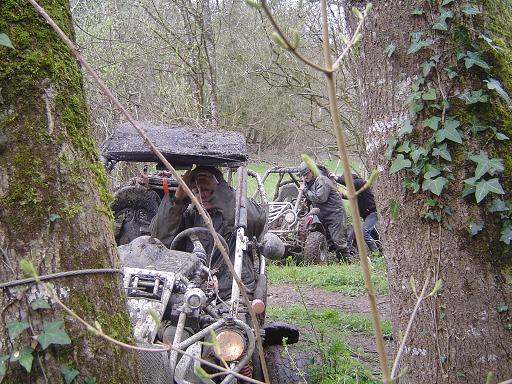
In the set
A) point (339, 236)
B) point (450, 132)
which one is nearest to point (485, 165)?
point (450, 132)

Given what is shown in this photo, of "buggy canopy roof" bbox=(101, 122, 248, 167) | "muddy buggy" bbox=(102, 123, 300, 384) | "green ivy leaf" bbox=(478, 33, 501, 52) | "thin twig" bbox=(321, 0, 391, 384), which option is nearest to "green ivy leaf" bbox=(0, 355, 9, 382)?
"muddy buggy" bbox=(102, 123, 300, 384)

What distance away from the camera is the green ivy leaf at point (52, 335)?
1.72 metres

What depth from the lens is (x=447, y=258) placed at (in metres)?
2.64

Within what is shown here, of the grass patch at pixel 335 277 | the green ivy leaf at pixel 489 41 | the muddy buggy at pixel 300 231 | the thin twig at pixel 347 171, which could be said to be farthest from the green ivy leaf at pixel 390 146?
the muddy buggy at pixel 300 231

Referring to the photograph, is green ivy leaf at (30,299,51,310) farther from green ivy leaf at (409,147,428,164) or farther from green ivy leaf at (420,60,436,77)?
green ivy leaf at (420,60,436,77)

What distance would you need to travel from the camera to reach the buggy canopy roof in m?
4.43

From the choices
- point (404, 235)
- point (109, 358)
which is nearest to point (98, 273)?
point (109, 358)

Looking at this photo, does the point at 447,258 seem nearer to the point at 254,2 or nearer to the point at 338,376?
the point at 338,376

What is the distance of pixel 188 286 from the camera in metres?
3.63

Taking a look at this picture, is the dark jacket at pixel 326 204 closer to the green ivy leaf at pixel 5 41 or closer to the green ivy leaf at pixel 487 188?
the green ivy leaf at pixel 487 188

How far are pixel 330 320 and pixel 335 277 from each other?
231 centimetres

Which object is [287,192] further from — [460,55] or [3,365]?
[3,365]

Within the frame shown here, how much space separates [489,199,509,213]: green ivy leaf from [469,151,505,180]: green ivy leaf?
124 millimetres

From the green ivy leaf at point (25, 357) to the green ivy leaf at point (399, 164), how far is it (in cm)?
A: 171
